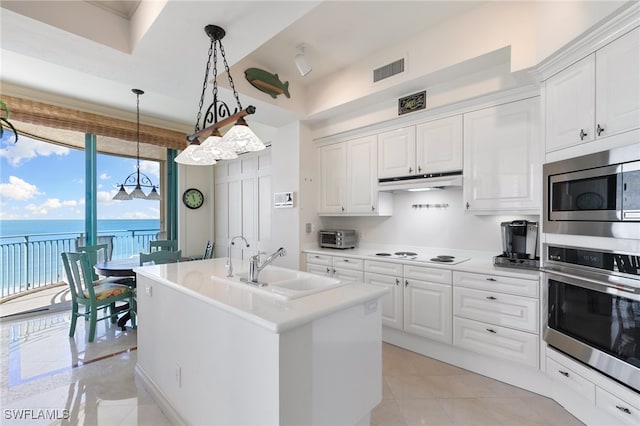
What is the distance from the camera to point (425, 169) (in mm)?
2984

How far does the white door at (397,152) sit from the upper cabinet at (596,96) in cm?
122

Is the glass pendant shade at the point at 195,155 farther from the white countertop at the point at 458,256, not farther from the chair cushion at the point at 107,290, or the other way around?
the chair cushion at the point at 107,290

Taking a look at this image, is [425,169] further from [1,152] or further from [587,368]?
[1,152]

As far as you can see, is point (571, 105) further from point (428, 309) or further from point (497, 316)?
point (428, 309)

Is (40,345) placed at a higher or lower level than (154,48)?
lower

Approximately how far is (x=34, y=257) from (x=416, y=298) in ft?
19.4

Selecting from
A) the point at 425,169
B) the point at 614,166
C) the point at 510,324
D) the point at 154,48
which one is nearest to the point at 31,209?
the point at 154,48

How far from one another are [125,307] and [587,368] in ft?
14.3

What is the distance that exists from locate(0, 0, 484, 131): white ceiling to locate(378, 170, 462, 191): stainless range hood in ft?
4.43

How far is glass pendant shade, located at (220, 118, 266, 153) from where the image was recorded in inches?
69.3

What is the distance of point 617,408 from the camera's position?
1.55 meters

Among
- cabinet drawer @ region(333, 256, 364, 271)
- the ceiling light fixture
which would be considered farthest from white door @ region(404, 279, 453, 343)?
the ceiling light fixture

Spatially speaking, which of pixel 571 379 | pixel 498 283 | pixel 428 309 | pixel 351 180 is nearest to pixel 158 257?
pixel 351 180

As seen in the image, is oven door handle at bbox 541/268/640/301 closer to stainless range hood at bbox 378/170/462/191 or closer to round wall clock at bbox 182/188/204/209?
stainless range hood at bbox 378/170/462/191
